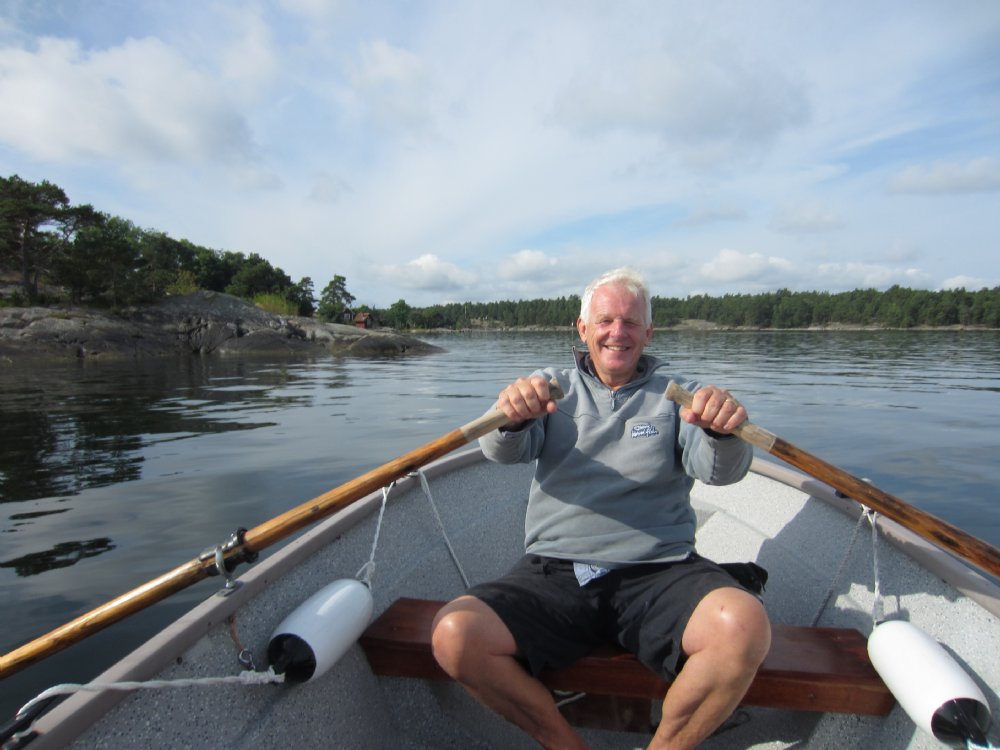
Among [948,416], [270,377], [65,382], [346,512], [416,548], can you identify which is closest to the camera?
[346,512]

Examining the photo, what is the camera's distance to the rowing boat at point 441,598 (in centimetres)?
157

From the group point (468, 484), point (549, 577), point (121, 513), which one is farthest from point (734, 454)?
point (121, 513)

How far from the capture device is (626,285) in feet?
8.42

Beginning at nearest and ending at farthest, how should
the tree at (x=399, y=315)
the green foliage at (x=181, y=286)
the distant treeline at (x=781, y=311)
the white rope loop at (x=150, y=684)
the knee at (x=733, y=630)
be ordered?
the white rope loop at (x=150, y=684)
the knee at (x=733, y=630)
the green foliage at (x=181, y=286)
the distant treeline at (x=781, y=311)
the tree at (x=399, y=315)

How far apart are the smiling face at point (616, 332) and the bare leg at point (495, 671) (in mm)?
1138

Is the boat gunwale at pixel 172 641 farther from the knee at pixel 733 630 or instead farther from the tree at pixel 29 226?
the tree at pixel 29 226

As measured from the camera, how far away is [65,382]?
14.2m

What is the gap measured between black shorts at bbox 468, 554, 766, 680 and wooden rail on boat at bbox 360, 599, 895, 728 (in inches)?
2.8

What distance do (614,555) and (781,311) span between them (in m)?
116

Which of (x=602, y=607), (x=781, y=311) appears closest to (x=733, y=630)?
(x=602, y=607)

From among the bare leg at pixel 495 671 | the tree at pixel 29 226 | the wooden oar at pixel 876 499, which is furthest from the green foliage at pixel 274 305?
the wooden oar at pixel 876 499

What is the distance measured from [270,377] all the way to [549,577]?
15.7 metres

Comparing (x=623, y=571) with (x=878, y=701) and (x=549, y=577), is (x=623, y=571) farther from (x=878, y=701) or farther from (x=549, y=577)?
(x=878, y=701)

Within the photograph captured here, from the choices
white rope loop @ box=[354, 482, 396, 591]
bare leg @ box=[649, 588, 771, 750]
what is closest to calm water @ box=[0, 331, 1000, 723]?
white rope loop @ box=[354, 482, 396, 591]
